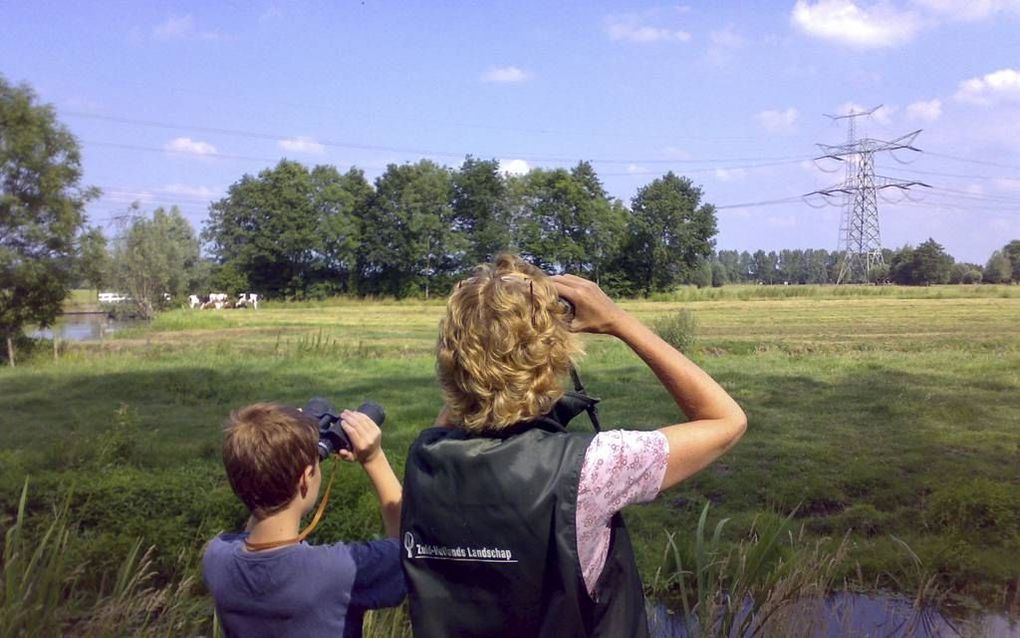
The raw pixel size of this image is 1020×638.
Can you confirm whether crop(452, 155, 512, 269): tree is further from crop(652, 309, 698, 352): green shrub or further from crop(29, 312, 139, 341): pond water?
crop(29, 312, 139, 341): pond water

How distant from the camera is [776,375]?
14.5 metres

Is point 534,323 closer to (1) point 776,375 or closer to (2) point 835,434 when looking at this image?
(2) point 835,434

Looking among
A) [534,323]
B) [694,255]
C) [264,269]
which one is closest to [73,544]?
[534,323]

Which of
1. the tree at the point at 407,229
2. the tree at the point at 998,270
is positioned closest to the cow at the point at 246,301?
the tree at the point at 407,229

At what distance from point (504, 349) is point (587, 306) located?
24cm

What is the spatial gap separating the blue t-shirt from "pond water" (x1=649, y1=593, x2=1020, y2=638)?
1.88m

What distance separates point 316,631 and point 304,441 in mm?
453

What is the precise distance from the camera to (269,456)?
217cm

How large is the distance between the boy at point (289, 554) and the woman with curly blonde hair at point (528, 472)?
1.09 feet

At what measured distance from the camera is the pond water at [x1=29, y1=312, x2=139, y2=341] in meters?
25.0

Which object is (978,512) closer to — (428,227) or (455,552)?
(455,552)

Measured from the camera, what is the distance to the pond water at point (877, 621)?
149 inches

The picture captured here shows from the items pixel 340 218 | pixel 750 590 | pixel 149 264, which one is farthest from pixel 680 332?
pixel 340 218

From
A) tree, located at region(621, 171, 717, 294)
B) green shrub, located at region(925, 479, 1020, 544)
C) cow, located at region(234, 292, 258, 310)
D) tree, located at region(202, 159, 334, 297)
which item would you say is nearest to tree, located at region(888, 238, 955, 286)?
tree, located at region(621, 171, 717, 294)
